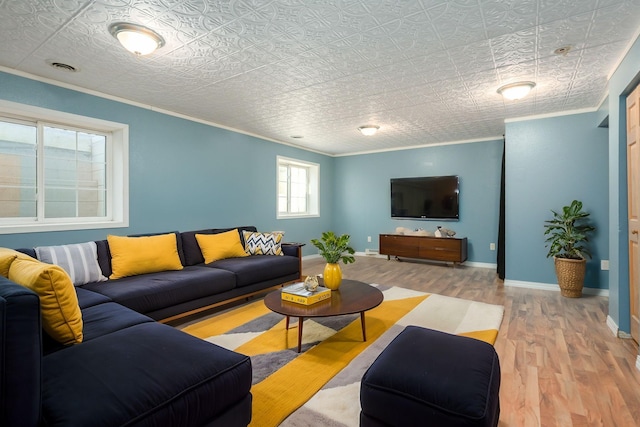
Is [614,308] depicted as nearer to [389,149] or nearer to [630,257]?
[630,257]

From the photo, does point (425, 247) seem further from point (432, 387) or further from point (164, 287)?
point (432, 387)

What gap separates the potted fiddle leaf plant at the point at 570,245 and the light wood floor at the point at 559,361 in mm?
201

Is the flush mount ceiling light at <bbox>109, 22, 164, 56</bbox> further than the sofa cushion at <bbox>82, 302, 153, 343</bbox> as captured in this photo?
Yes

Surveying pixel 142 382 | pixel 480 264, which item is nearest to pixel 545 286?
pixel 480 264

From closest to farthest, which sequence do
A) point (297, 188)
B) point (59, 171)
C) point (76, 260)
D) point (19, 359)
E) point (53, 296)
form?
point (19, 359) → point (53, 296) → point (76, 260) → point (59, 171) → point (297, 188)

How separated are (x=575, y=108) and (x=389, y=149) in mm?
3193

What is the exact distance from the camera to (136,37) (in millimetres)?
2164

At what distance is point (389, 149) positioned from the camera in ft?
21.7

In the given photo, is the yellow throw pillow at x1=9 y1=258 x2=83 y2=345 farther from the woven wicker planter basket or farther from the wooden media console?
the wooden media console

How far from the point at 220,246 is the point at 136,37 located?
234cm

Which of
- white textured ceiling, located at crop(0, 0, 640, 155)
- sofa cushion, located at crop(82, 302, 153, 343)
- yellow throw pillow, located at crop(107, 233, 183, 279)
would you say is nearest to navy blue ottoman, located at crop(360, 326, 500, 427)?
sofa cushion, located at crop(82, 302, 153, 343)

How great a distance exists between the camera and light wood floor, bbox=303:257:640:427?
172 cm

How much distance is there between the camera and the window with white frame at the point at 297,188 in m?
6.26

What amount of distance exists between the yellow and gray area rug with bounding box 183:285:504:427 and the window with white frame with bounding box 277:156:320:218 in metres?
3.02
